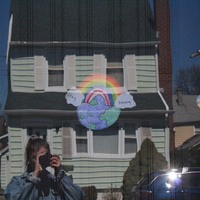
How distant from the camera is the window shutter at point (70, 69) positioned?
11.6ft

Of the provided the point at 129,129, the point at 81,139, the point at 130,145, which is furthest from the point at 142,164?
the point at 81,139

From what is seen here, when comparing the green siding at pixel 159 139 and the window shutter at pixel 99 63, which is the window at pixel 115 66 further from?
the green siding at pixel 159 139

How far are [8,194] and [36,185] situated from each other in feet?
0.86

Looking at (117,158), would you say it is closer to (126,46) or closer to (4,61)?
(126,46)

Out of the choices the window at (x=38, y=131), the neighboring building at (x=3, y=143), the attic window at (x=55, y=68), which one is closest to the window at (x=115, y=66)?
the attic window at (x=55, y=68)

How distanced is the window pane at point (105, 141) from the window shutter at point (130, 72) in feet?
1.49

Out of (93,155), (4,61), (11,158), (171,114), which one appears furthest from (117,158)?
(4,61)

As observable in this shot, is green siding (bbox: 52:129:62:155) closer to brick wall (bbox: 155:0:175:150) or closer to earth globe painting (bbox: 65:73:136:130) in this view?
earth globe painting (bbox: 65:73:136:130)

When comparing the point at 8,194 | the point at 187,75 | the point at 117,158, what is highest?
the point at 187,75

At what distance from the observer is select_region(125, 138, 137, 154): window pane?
3594mm

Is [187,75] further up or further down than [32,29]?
further down

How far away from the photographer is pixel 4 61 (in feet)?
11.5

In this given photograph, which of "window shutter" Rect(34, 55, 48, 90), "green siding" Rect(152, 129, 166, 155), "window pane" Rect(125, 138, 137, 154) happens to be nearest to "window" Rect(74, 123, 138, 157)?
"window pane" Rect(125, 138, 137, 154)

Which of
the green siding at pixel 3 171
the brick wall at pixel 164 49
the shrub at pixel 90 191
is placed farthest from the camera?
the brick wall at pixel 164 49
